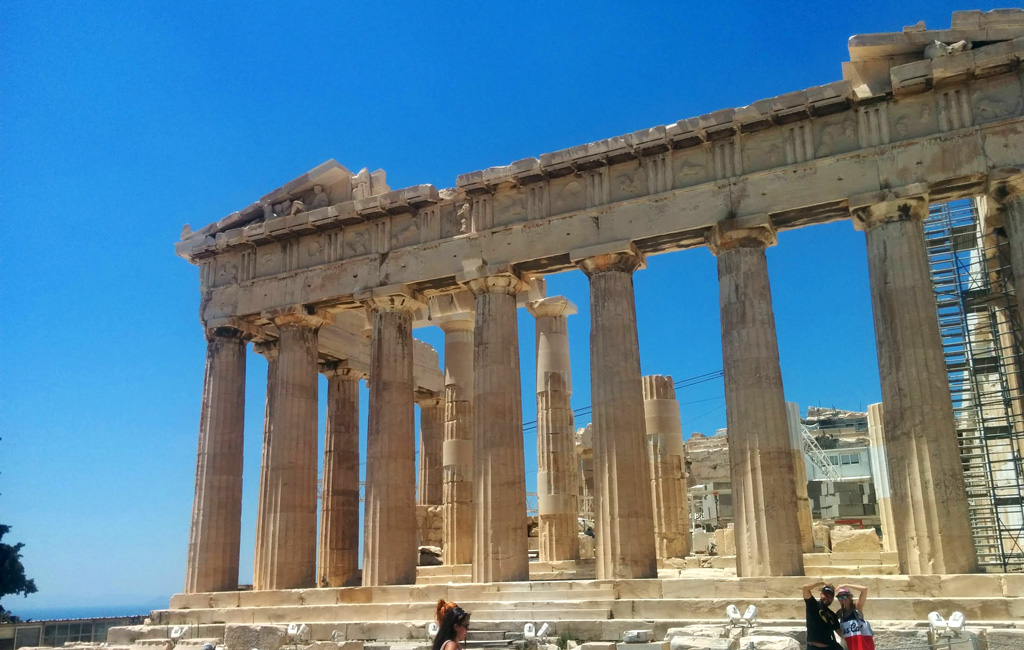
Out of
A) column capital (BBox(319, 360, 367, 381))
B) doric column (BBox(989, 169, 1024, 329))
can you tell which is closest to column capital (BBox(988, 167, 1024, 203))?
doric column (BBox(989, 169, 1024, 329))

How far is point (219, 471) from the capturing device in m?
27.0

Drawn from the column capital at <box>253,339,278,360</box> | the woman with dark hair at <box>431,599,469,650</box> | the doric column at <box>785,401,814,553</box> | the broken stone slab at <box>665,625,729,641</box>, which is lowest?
the broken stone slab at <box>665,625,729,641</box>

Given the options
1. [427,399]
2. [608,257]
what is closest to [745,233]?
[608,257]

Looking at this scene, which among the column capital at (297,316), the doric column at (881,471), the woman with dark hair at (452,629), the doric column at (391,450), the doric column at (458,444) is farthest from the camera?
the doric column at (458,444)

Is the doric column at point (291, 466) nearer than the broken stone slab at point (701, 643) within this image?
No

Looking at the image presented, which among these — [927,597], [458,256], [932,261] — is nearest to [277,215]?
[458,256]

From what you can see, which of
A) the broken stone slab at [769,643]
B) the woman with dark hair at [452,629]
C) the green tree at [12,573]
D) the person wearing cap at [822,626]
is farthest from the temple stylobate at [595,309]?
the green tree at [12,573]

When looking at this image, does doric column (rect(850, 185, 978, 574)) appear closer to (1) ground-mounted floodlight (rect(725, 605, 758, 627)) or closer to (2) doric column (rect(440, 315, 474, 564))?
(1) ground-mounted floodlight (rect(725, 605, 758, 627))

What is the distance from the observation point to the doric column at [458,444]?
28.6 metres

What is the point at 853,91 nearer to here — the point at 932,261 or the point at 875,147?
the point at 875,147

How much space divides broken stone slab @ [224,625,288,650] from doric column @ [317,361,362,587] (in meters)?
5.69

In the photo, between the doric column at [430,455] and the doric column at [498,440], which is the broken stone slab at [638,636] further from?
the doric column at [430,455]

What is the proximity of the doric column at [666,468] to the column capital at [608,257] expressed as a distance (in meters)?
8.15

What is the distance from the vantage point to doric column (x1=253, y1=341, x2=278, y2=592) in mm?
26016
